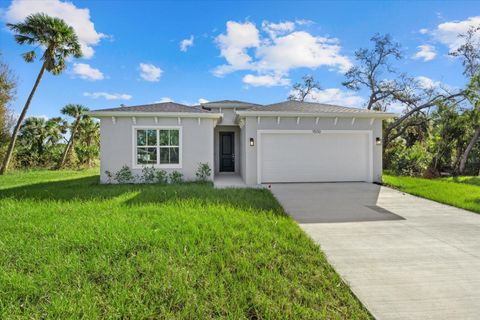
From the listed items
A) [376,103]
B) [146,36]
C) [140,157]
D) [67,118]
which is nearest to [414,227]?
[140,157]

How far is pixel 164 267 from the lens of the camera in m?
3.11

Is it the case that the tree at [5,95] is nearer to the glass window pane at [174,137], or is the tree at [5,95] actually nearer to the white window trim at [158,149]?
the white window trim at [158,149]

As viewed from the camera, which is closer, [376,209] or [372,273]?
[372,273]

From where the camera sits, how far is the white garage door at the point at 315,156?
407 inches

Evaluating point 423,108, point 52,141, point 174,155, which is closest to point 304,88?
point 423,108

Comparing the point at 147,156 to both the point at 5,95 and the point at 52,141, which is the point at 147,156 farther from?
the point at 5,95

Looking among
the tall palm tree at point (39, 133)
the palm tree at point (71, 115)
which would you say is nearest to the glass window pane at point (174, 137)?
the palm tree at point (71, 115)

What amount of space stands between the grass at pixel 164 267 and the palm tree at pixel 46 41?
13.2m

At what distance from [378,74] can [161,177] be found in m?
19.7

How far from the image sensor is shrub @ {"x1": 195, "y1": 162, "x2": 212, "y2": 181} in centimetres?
1032

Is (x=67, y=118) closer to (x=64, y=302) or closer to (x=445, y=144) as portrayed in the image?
(x=64, y=302)

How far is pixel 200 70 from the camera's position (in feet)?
57.1

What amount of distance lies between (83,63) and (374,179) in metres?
19.2

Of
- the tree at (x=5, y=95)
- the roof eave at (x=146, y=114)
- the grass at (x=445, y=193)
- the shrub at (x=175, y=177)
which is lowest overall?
the grass at (x=445, y=193)
